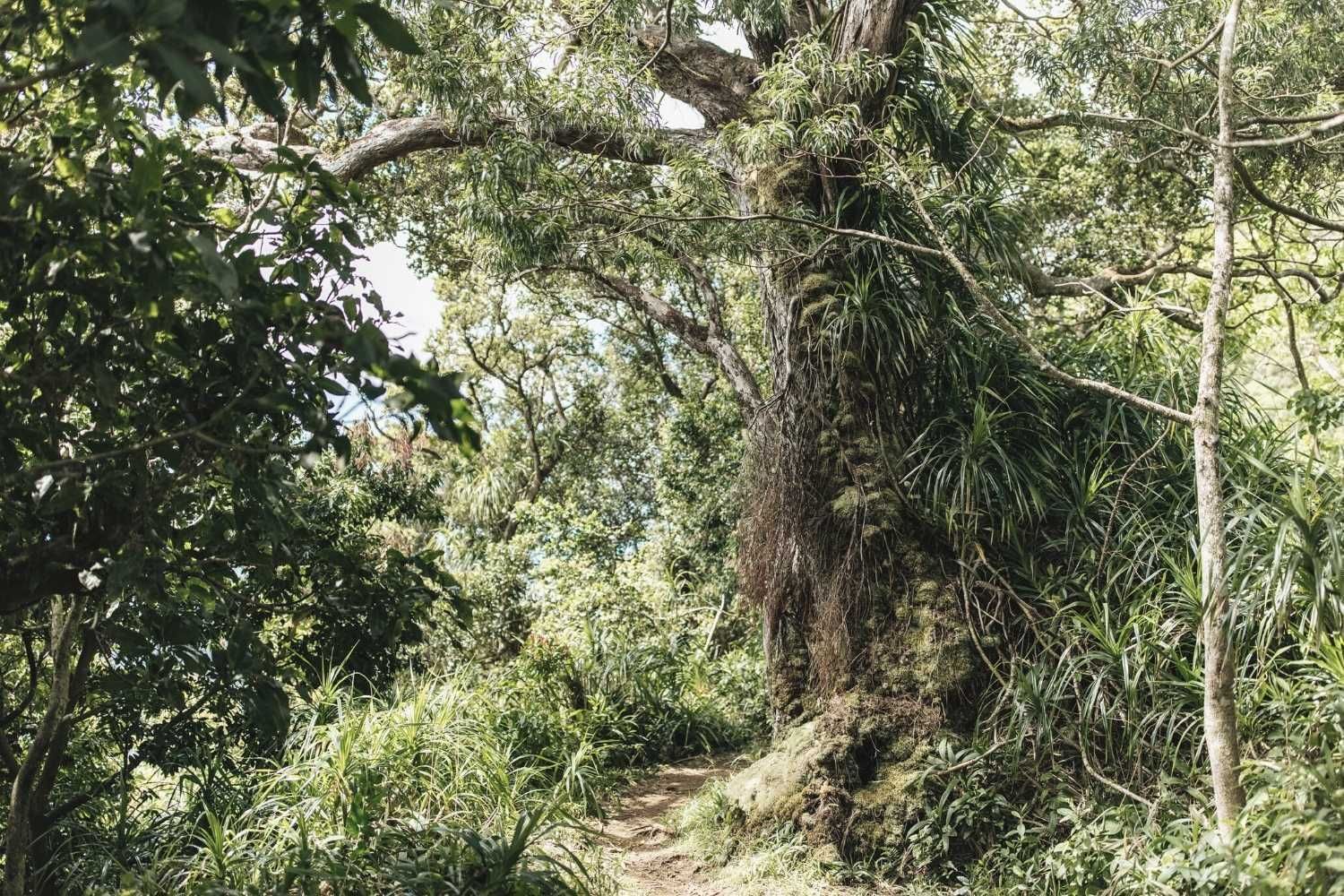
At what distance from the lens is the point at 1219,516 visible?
413 cm

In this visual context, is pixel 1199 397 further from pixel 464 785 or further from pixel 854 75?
pixel 464 785

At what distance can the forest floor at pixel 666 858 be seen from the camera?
205 inches

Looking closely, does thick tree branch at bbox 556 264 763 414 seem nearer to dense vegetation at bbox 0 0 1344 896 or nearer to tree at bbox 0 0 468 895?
dense vegetation at bbox 0 0 1344 896

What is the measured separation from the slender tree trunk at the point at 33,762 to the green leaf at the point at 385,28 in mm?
2488

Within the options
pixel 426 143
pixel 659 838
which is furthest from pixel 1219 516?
pixel 426 143

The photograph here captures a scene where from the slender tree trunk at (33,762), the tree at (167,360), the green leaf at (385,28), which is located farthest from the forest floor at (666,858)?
the green leaf at (385,28)

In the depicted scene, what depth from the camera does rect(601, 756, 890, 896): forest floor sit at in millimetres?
5207

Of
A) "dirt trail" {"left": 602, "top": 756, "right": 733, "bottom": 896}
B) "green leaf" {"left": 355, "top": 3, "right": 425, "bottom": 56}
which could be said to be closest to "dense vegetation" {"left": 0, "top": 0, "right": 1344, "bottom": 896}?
"green leaf" {"left": 355, "top": 3, "right": 425, "bottom": 56}

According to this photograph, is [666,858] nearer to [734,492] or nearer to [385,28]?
[734,492]

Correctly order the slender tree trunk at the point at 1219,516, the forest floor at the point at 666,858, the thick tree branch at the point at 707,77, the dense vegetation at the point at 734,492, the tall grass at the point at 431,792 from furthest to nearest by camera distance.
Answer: the thick tree branch at the point at 707,77
the forest floor at the point at 666,858
the tall grass at the point at 431,792
the slender tree trunk at the point at 1219,516
the dense vegetation at the point at 734,492

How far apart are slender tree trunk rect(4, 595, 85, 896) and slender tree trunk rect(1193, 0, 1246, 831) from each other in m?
4.11

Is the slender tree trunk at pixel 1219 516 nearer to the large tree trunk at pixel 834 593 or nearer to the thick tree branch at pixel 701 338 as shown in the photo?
the large tree trunk at pixel 834 593

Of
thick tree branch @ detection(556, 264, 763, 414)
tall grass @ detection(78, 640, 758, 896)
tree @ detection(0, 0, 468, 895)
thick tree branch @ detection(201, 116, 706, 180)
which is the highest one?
Answer: thick tree branch @ detection(201, 116, 706, 180)

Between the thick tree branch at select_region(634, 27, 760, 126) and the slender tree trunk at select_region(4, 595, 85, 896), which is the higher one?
the thick tree branch at select_region(634, 27, 760, 126)
